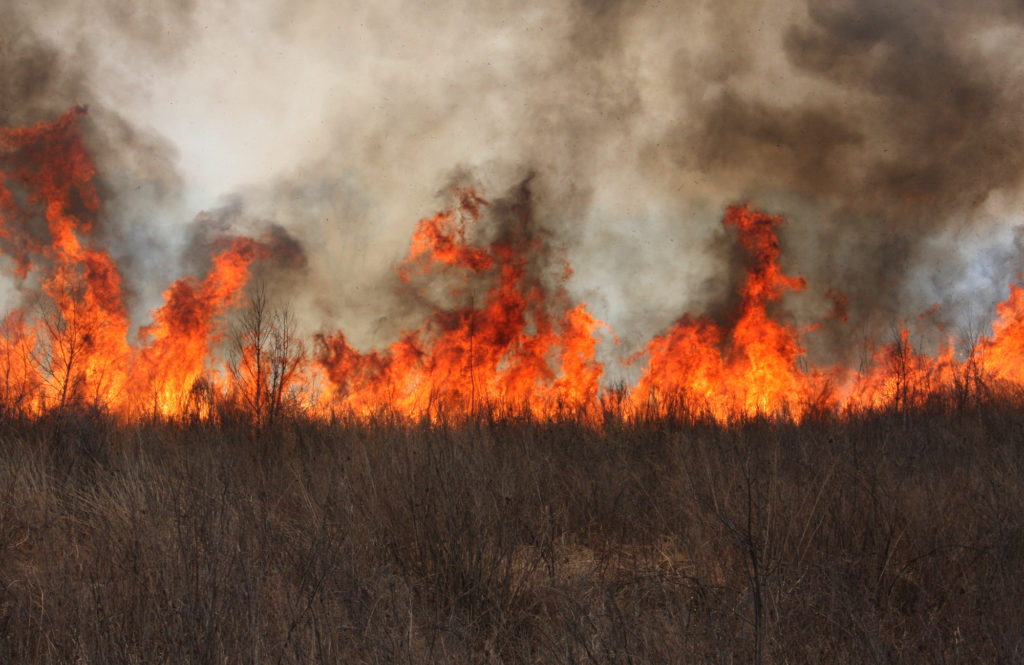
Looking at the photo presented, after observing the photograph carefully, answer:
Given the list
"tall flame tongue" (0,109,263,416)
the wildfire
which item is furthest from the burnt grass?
"tall flame tongue" (0,109,263,416)

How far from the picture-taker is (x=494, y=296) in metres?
14.0

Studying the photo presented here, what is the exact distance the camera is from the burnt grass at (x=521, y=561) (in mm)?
2447

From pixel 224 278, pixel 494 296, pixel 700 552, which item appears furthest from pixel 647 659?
pixel 224 278

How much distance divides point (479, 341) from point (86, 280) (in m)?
7.50

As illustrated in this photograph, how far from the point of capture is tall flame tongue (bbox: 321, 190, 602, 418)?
41.2 feet

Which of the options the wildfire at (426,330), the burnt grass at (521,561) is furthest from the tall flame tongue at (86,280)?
the burnt grass at (521,561)

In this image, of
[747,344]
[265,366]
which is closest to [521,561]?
[265,366]

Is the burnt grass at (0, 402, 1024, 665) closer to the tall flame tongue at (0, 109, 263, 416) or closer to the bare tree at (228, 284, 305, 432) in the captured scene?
the bare tree at (228, 284, 305, 432)

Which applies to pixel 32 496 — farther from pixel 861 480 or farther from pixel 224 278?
pixel 224 278

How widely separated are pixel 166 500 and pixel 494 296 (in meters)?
10.6

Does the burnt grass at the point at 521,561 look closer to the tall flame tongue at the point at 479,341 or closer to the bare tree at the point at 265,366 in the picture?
the bare tree at the point at 265,366

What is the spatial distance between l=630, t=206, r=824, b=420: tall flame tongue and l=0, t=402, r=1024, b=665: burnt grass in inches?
245

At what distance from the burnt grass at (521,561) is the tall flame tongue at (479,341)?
22.7ft

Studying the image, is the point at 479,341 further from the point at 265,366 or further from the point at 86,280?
the point at 86,280
